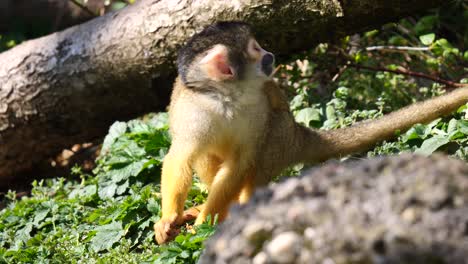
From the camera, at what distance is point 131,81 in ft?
17.9

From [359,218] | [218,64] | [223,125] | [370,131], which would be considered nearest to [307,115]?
[370,131]

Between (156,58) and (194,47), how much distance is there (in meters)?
1.43

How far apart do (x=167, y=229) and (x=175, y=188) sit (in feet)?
0.73

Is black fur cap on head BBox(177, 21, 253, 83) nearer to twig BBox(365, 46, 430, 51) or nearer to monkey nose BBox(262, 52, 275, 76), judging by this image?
monkey nose BBox(262, 52, 275, 76)

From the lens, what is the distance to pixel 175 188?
3910 millimetres

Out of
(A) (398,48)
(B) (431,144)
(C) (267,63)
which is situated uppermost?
(C) (267,63)

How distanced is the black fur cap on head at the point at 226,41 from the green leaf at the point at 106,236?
0.92 meters

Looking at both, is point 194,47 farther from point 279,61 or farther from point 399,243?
point 399,243

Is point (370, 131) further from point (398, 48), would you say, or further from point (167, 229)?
point (398, 48)

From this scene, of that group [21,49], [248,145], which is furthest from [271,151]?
[21,49]

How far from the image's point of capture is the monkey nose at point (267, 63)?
3.73 meters

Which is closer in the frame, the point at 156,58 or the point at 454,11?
the point at 156,58

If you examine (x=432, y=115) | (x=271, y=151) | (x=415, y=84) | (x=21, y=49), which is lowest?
(x=415, y=84)

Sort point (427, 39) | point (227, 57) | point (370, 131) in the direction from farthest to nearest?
point (427, 39) → point (370, 131) → point (227, 57)
